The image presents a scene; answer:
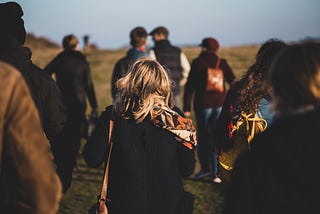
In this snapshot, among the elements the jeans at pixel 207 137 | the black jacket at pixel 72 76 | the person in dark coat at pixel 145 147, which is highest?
the person in dark coat at pixel 145 147

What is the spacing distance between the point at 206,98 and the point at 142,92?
4094 millimetres

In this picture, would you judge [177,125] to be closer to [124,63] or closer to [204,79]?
[204,79]

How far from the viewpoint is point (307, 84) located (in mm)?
2109

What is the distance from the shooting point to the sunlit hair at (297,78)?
6.93ft

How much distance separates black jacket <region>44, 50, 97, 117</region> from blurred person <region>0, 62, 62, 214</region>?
536cm

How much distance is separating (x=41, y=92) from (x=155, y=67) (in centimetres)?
95

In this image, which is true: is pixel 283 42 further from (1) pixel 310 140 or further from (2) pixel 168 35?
(2) pixel 168 35

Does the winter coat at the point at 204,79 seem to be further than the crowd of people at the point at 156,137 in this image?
Yes

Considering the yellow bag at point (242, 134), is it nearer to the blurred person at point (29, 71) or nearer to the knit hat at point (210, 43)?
the blurred person at point (29, 71)

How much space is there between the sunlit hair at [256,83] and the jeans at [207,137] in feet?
11.9

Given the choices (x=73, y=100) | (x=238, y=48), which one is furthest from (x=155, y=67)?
(x=238, y=48)

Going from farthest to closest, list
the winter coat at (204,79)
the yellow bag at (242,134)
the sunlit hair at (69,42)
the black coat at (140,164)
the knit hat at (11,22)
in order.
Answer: the sunlit hair at (69,42), the winter coat at (204,79), the yellow bag at (242,134), the knit hat at (11,22), the black coat at (140,164)

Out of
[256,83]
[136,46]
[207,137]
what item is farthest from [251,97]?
[136,46]

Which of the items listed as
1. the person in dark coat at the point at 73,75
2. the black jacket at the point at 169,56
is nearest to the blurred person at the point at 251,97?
the person in dark coat at the point at 73,75
